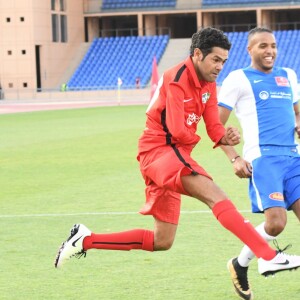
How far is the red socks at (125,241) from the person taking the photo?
7.49m

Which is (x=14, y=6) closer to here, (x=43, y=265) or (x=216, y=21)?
(x=216, y=21)

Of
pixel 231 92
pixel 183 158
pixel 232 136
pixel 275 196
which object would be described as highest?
pixel 231 92

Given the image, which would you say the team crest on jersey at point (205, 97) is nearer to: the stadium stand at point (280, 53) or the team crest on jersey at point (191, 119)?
the team crest on jersey at point (191, 119)

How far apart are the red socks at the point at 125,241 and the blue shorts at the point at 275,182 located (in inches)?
32.0

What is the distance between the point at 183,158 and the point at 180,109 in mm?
340

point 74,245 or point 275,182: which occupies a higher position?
point 275,182

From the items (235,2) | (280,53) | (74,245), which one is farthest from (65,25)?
(74,245)

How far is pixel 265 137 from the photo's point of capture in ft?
24.6

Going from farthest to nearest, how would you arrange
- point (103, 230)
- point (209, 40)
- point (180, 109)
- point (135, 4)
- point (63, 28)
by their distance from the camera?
1. point (135, 4)
2. point (63, 28)
3. point (103, 230)
4. point (209, 40)
5. point (180, 109)

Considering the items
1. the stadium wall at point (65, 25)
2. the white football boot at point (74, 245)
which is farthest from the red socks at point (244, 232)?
the stadium wall at point (65, 25)

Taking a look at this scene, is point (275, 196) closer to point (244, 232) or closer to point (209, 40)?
point (244, 232)

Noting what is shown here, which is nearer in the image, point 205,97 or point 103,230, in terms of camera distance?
point 205,97

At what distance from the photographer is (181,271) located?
27.6ft

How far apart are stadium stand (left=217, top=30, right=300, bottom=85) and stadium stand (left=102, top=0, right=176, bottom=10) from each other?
5.17m
